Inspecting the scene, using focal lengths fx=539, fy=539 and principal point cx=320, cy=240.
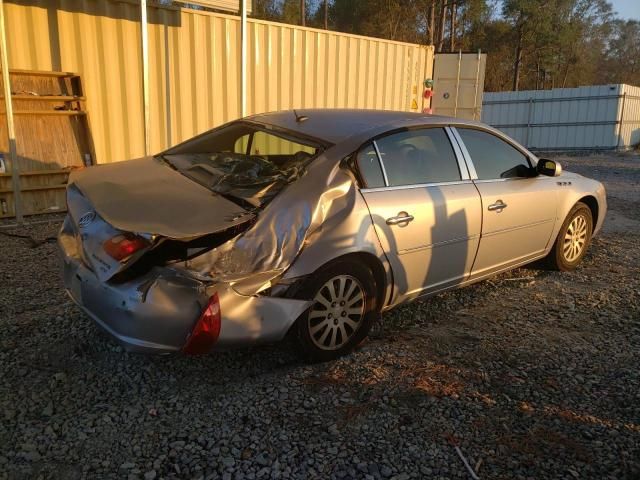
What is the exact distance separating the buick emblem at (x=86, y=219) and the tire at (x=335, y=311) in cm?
123

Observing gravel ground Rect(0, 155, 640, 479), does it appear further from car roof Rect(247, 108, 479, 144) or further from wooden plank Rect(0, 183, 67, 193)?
wooden plank Rect(0, 183, 67, 193)

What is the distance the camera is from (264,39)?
8.52 metres

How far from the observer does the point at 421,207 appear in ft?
12.1

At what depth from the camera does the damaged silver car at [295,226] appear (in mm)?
2762

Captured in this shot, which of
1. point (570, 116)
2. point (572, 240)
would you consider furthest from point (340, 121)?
point (570, 116)

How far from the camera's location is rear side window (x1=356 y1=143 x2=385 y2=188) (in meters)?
3.48

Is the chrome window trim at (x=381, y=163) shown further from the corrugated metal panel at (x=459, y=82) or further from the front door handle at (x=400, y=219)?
the corrugated metal panel at (x=459, y=82)

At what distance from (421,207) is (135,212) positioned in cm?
186

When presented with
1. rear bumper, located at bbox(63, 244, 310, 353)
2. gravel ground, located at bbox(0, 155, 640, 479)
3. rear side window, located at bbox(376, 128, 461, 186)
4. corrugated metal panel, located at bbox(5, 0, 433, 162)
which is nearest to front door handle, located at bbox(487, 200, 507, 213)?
rear side window, located at bbox(376, 128, 461, 186)

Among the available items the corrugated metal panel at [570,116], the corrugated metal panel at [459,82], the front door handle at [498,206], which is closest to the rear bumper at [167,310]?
the front door handle at [498,206]

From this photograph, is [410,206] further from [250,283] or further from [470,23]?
[470,23]

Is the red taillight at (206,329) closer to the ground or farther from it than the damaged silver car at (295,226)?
closer to the ground

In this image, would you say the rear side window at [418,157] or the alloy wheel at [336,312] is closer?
the alloy wheel at [336,312]

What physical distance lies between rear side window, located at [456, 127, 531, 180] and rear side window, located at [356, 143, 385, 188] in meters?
1.01
